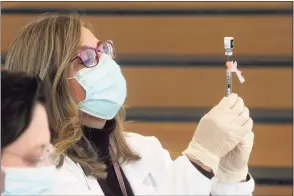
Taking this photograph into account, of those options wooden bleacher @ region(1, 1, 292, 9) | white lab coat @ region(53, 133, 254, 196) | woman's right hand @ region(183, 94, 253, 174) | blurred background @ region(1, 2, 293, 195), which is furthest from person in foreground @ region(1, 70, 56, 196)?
wooden bleacher @ region(1, 1, 292, 9)

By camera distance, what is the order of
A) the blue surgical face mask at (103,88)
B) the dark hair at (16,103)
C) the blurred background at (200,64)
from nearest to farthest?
the dark hair at (16,103) → the blue surgical face mask at (103,88) → the blurred background at (200,64)

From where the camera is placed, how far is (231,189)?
1431 millimetres

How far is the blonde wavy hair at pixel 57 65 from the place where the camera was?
1318 millimetres

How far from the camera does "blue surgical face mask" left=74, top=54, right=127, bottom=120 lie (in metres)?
1.39

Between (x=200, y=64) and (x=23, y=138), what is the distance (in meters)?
1.79

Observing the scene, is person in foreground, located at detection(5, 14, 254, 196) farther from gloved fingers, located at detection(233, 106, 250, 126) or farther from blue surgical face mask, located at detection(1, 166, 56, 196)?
blue surgical face mask, located at detection(1, 166, 56, 196)

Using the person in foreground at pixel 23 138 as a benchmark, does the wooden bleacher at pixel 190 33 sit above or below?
below

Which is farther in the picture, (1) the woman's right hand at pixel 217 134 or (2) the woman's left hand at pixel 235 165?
(2) the woman's left hand at pixel 235 165

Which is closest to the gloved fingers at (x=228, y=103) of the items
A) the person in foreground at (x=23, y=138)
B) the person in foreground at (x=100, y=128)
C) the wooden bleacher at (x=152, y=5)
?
the person in foreground at (x=100, y=128)

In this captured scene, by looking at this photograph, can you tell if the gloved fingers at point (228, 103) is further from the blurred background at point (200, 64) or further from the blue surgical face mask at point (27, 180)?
the blurred background at point (200, 64)

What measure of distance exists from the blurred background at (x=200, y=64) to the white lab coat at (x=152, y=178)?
1112 millimetres

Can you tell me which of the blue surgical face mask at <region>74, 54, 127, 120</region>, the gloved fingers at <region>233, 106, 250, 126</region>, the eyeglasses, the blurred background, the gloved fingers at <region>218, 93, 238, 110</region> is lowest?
the blurred background

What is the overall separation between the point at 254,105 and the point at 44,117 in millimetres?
1781

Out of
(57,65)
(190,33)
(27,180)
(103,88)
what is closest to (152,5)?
(190,33)
